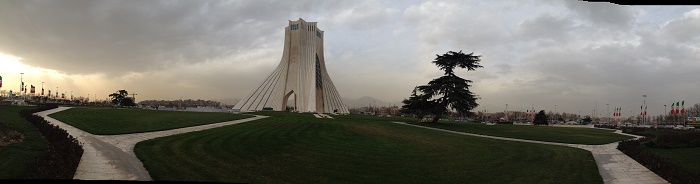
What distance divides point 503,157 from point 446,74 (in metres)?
18.0

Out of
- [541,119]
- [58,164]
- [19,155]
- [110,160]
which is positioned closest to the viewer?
[58,164]

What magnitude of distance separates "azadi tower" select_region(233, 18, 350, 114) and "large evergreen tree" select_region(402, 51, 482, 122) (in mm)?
24435

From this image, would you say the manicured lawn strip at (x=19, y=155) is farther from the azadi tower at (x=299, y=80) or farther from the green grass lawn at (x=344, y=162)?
the azadi tower at (x=299, y=80)

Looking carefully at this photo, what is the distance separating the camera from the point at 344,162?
9539 mm

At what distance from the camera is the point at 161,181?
6730 mm

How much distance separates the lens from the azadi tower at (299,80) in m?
53.6

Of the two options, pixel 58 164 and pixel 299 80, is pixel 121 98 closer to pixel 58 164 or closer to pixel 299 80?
pixel 299 80

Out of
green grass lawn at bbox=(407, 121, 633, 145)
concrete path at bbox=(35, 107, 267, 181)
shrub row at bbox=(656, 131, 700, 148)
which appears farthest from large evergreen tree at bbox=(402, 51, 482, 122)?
concrete path at bbox=(35, 107, 267, 181)

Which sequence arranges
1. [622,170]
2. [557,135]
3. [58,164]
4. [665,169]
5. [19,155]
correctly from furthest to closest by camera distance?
[557,135] < [622,170] < [665,169] < [19,155] < [58,164]

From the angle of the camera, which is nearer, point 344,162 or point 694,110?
point 344,162

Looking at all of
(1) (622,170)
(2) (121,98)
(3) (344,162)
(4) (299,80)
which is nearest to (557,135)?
(1) (622,170)

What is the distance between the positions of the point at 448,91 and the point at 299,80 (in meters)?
32.1

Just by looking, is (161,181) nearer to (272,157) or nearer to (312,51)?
(272,157)

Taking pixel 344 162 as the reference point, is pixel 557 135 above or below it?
below
